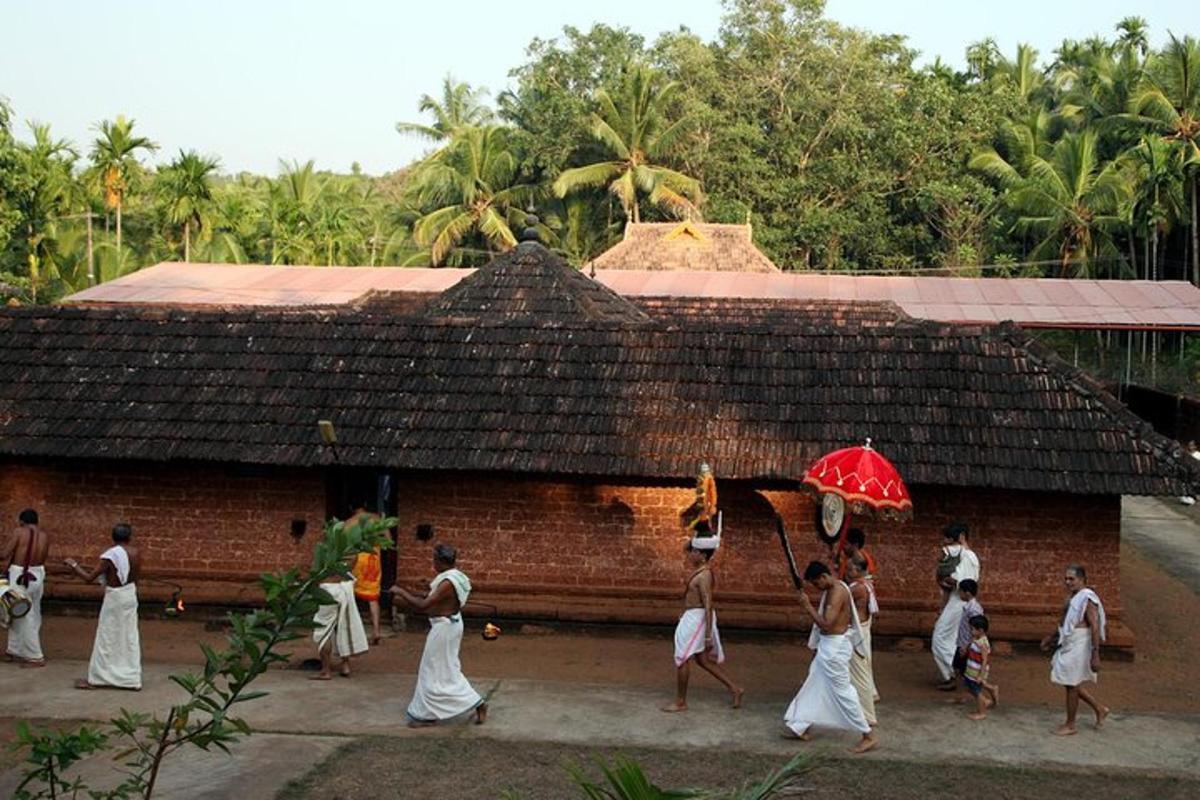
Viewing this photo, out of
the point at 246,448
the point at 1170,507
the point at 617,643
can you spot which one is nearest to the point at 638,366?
the point at 617,643

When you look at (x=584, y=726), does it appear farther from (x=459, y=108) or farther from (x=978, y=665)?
(x=459, y=108)

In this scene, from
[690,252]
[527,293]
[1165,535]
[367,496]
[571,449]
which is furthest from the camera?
[690,252]

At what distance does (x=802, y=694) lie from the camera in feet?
33.0

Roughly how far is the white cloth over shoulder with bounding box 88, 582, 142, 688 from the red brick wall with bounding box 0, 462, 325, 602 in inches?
97.2

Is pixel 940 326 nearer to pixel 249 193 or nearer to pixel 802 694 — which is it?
pixel 802 694

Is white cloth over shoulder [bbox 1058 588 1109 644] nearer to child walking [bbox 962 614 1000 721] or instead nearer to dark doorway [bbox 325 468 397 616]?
child walking [bbox 962 614 1000 721]

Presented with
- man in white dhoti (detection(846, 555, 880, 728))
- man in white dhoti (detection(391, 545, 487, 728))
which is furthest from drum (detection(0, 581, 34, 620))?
man in white dhoti (detection(846, 555, 880, 728))

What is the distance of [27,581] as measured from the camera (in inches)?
465

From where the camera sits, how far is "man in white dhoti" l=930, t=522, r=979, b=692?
11.5m

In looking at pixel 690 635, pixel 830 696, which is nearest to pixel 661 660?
pixel 690 635

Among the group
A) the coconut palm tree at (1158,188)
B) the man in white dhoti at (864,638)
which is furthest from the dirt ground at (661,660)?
the coconut palm tree at (1158,188)

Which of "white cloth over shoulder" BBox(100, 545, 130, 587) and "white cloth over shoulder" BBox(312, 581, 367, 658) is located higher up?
"white cloth over shoulder" BBox(100, 545, 130, 587)

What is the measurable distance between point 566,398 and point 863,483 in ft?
12.0

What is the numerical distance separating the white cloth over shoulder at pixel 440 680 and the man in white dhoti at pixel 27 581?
150 inches
